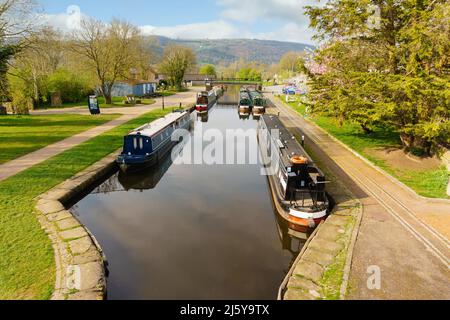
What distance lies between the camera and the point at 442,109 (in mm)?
12273

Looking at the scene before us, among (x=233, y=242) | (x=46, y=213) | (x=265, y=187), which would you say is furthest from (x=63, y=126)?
(x=233, y=242)

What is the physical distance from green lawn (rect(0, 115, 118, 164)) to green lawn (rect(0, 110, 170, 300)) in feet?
10.1

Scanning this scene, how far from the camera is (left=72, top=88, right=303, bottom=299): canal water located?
823 cm

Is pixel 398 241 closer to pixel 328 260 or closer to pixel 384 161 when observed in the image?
pixel 328 260

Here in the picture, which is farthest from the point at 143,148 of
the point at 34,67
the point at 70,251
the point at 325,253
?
the point at 34,67

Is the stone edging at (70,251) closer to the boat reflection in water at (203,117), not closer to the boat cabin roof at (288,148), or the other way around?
the boat cabin roof at (288,148)

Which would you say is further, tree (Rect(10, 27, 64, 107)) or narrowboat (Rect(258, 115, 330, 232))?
tree (Rect(10, 27, 64, 107))

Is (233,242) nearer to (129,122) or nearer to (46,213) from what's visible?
(46,213)

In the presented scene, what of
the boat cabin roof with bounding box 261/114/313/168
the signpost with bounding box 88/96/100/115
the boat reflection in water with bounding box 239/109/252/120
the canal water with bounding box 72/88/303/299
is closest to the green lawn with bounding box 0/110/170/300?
the canal water with bounding box 72/88/303/299

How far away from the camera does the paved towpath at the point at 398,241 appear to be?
713 cm

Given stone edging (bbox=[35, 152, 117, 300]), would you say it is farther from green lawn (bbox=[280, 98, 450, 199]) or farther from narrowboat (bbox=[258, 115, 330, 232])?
green lawn (bbox=[280, 98, 450, 199])

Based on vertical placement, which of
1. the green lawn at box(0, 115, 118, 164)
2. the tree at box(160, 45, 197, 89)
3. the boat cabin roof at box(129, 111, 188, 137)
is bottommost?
the green lawn at box(0, 115, 118, 164)

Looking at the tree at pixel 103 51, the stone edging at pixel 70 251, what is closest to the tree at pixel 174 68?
the tree at pixel 103 51

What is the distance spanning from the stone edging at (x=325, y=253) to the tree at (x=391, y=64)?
5.29m
